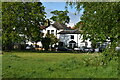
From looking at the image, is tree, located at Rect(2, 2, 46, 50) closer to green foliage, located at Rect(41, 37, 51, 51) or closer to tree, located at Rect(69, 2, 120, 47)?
green foliage, located at Rect(41, 37, 51, 51)

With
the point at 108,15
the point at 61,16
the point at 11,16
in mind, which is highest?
the point at 61,16

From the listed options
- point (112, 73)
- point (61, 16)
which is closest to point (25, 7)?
point (112, 73)

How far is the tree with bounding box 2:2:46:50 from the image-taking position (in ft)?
125

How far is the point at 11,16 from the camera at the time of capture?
38.4 m

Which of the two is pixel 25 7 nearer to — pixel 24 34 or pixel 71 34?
pixel 24 34

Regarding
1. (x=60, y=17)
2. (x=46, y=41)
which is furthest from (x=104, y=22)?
(x=60, y=17)

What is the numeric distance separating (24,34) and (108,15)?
34.8 m

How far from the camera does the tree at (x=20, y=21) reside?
38156 millimetres

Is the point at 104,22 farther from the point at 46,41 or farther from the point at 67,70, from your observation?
the point at 46,41

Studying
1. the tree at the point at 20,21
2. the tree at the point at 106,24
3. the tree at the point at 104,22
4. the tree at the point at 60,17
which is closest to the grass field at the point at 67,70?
the tree at the point at 106,24

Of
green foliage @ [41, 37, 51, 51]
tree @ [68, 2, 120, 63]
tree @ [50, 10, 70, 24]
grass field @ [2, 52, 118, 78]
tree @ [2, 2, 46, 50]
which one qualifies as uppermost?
tree @ [50, 10, 70, 24]

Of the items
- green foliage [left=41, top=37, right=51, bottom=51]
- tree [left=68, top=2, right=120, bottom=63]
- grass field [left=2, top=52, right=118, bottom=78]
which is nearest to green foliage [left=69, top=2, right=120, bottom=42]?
tree [left=68, top=2, right=120, bottom=63]

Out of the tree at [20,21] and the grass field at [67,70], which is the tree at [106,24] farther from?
the tree at [20,21]

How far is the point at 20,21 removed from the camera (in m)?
39.9
